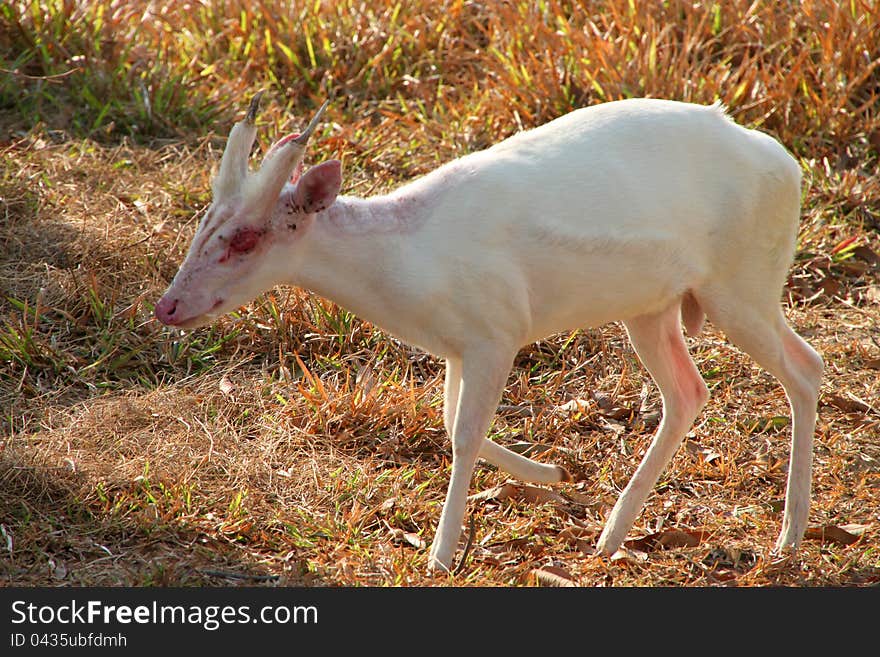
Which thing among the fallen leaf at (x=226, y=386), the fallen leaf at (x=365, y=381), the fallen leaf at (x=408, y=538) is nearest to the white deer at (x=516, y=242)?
the fallen leaf at (x=408, y=538)

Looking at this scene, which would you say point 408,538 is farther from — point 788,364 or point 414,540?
point 788,364

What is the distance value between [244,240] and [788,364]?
207 centimetres

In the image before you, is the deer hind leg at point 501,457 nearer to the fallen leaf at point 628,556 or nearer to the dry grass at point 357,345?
the dry grass at point 357,345

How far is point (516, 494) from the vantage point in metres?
4.68

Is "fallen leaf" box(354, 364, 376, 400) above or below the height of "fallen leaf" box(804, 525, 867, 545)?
above

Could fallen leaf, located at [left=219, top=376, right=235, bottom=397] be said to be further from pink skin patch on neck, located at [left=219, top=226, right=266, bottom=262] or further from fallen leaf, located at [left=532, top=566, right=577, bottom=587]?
fallen leaf, located at [left=532, top=566, right=577, bottom=587]

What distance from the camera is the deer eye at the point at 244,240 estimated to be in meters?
3.62

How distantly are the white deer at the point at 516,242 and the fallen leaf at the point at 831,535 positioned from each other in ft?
1.26

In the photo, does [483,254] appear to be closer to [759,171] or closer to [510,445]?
[759,171]

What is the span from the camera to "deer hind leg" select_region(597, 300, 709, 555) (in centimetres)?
435

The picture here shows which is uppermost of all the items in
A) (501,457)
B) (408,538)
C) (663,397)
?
(663,397)

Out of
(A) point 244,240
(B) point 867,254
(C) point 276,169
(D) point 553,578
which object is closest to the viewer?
(C) point 276,169

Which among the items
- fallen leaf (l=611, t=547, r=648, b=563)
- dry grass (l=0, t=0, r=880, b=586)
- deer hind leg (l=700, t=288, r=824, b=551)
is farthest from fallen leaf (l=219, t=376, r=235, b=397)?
deer hind leg (l=700, t=288, r=824, b=551)

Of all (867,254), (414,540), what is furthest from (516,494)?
(867,254)
